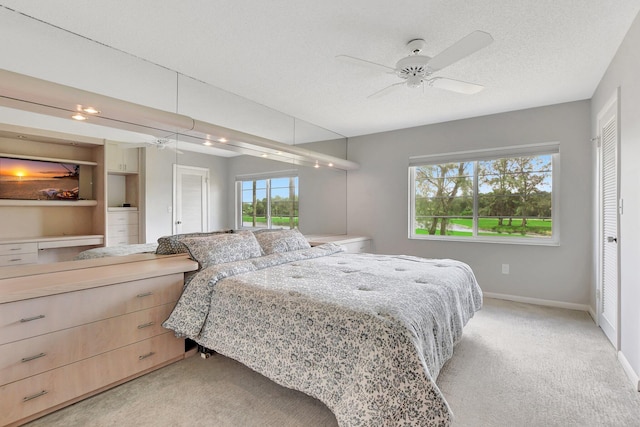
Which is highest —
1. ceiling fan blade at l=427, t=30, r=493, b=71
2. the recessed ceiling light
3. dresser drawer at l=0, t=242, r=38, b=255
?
ceiling fan blade at l=427, t=30, r=493, b=71

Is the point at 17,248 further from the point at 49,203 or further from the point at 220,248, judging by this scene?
the point at 220,248

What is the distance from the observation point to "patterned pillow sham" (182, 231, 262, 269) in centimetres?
253

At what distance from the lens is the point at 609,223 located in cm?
279

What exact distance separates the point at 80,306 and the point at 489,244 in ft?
14.4

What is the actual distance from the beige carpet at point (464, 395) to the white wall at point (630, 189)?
33cm

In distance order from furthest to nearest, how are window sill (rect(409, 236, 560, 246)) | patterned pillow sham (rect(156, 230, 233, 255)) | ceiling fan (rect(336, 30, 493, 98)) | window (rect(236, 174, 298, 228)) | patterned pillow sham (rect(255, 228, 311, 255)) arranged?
1. window sill (rect(409, 236, 560, 246))
2. window (rect(236, 174, 298, 228))
3. patterned pillow sham (rect(255, 228, 311, 255))
4. patterned pillow sham (rect(156, 230, 233, 255))
5. ceiling fan (rect(336, 30, 493, 98))

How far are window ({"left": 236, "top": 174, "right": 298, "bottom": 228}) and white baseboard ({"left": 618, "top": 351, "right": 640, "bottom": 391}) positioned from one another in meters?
3.30

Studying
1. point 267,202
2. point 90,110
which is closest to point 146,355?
point 90,110

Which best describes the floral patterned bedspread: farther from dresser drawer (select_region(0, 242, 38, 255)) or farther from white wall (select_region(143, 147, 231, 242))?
dresser drawer (select_region(0, 242, 38, 255))

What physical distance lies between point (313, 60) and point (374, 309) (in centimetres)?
207

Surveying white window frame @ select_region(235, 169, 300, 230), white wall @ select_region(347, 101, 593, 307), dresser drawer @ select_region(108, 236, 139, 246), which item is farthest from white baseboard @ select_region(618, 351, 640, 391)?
dresser drawer @ select_region(108, 236, 139, 246)

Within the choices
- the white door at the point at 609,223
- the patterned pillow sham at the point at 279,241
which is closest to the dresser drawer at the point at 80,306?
the patterned pillow sham at the point at 279,241

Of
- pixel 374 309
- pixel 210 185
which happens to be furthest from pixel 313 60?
pixel 374 309

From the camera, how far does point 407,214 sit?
472 centimetres
